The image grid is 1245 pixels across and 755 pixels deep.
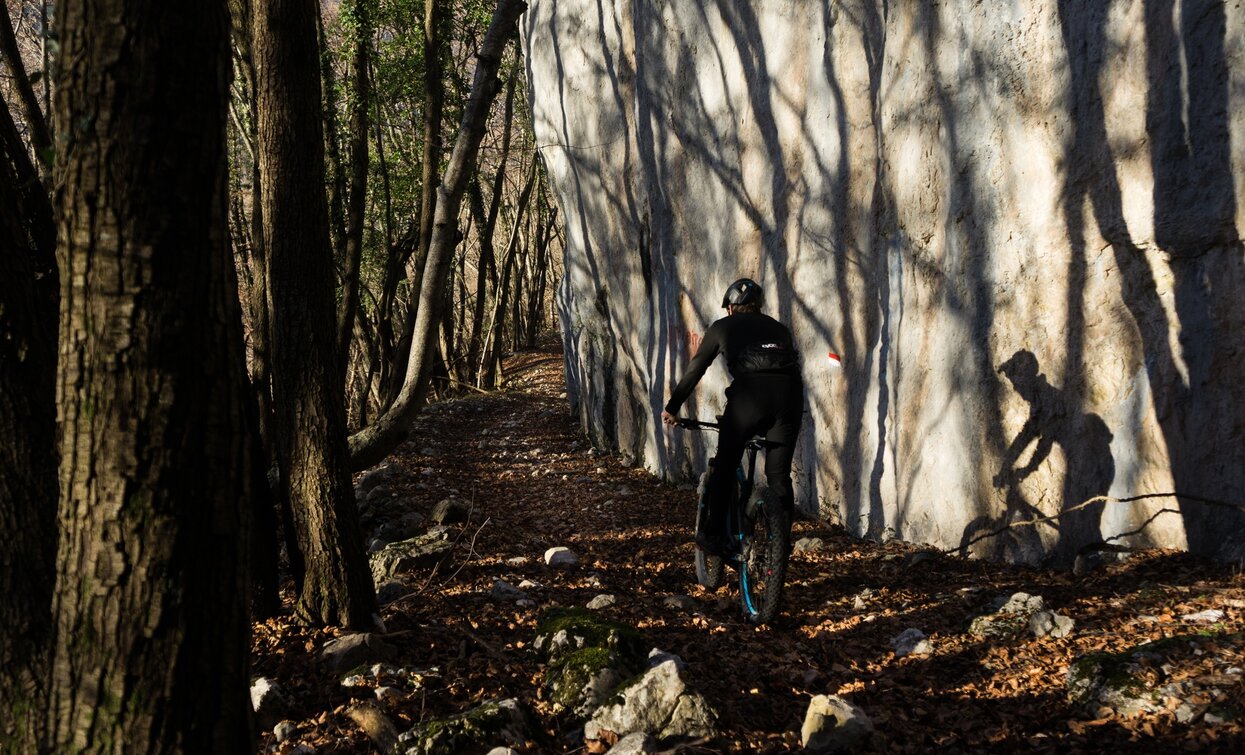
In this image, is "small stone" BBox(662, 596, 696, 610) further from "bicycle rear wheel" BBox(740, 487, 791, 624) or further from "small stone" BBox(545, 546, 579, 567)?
"small stone" BBox(545, 546, 579, 567)

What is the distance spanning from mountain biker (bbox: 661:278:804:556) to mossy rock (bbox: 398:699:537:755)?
2301 millimetres

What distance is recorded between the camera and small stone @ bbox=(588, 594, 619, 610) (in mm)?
5661

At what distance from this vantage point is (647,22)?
1134 centimetres

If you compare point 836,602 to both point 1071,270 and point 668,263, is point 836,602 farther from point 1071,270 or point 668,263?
point 668,263

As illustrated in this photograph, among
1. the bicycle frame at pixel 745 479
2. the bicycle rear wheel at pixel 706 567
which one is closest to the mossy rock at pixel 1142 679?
the bicycle frame at pixel 745 479

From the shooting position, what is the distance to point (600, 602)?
5.69 meters

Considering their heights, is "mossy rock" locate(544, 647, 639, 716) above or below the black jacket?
below

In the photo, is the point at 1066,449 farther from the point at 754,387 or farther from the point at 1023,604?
the point at 754,387

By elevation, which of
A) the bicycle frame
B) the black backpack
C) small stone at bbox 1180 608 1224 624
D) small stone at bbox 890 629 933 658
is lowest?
small stone at bbox 890 629 933 658

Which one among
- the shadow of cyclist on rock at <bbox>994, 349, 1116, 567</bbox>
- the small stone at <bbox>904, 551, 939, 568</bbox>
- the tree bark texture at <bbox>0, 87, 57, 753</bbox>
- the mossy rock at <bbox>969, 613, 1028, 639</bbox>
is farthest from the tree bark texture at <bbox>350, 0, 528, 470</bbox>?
the mossy rock at <bbox>969, 613, 1028, 639</bbox>

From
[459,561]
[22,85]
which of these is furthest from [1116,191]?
[22,85]

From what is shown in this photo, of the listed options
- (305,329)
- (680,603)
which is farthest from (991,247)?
(305,329)

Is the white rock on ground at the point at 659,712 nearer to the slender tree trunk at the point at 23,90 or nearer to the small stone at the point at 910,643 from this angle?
the small stone at the point at 910,643

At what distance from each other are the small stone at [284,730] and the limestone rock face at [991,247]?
4548 mm
